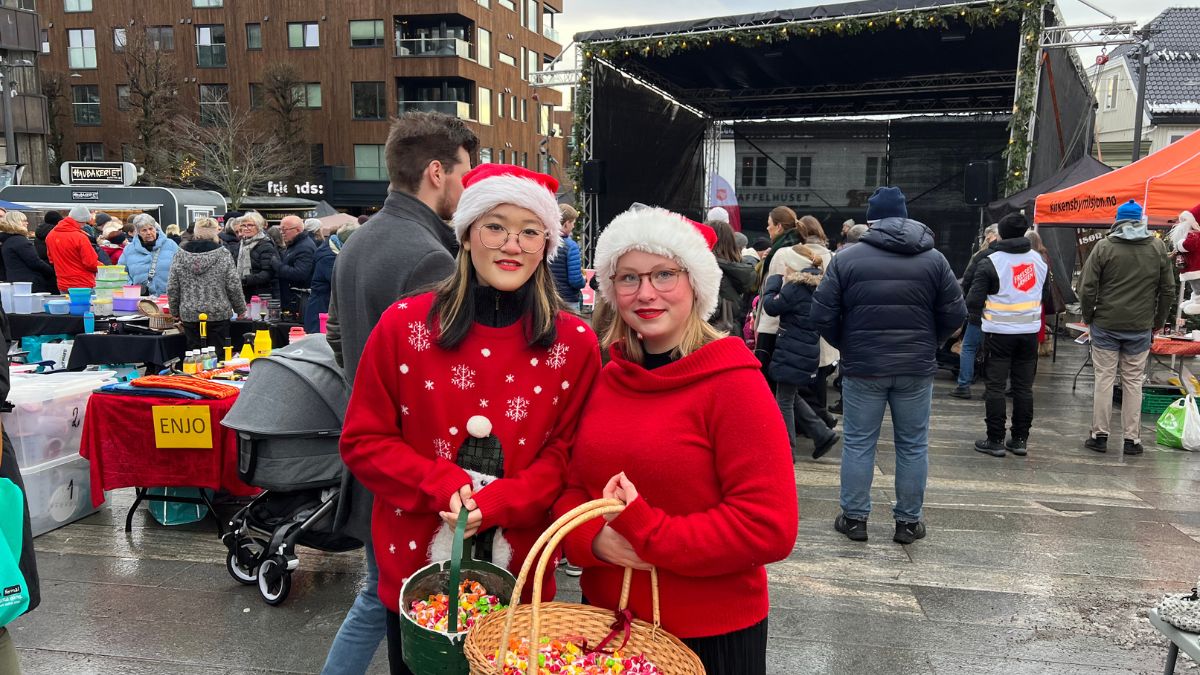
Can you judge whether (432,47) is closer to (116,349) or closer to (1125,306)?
(116,349)

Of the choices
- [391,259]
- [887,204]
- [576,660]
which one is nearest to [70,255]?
[391,259]

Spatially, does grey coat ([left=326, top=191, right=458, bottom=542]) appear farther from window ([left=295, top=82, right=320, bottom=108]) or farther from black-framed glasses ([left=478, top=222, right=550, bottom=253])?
window ([left=295, top=82, right=320, bottom=108])

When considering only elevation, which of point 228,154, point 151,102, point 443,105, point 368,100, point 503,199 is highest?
point 368,100

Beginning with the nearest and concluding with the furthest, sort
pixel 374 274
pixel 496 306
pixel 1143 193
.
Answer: pixel 496 306 < pixel 374 274 < pixel 1143 193

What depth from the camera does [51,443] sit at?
4.48 m

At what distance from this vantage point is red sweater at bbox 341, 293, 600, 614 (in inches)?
71.2

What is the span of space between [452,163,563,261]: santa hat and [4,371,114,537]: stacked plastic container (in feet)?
12.3

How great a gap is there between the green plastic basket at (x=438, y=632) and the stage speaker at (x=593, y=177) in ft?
36.1

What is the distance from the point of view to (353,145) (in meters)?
36.8

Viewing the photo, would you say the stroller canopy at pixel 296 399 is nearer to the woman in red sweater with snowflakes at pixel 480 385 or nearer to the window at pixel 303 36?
the woman in red sweater with snowflakes at pixel 480 385

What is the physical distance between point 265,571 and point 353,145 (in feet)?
119

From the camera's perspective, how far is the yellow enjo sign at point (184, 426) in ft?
14.2

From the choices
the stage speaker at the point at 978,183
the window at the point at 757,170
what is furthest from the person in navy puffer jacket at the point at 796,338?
the window at the point at 757,170

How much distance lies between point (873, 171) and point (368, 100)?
86.6ft
